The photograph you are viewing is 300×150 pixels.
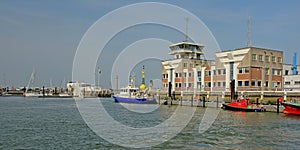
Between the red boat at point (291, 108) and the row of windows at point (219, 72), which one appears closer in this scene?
the red boat at point (291, 108)

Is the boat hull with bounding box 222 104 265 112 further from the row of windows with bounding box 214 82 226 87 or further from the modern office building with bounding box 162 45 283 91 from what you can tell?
the row of windows with bounding box 214 82 226 87

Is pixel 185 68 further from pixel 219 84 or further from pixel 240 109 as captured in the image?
pixel 240 109

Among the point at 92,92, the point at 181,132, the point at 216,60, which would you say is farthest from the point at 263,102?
the point at 92,92

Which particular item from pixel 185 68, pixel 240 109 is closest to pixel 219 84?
pixel 185 68

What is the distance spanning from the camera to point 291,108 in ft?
148

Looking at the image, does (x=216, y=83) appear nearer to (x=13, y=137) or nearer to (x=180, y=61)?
(x=180, y=61)

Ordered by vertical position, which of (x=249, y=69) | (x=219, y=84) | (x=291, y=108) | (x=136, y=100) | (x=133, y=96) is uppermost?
(x=249, y=69)

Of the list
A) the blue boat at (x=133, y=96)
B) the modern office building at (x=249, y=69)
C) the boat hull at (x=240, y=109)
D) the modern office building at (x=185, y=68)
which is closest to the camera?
the boat hull at (x=240, y=109)

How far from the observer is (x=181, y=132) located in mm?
26859

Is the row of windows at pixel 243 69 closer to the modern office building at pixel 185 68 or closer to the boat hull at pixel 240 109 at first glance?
the modern office building at pixel 185 68

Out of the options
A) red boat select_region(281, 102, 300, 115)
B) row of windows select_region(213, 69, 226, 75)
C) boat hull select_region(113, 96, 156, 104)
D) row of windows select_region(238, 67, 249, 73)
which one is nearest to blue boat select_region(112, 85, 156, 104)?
boat hull select_region(113, 96, 156, 104)

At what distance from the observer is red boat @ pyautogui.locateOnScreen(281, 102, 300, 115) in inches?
1739

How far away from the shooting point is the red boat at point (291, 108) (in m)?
44.2

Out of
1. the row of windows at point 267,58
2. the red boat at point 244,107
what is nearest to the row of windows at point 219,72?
the row of windows at point 267,58
